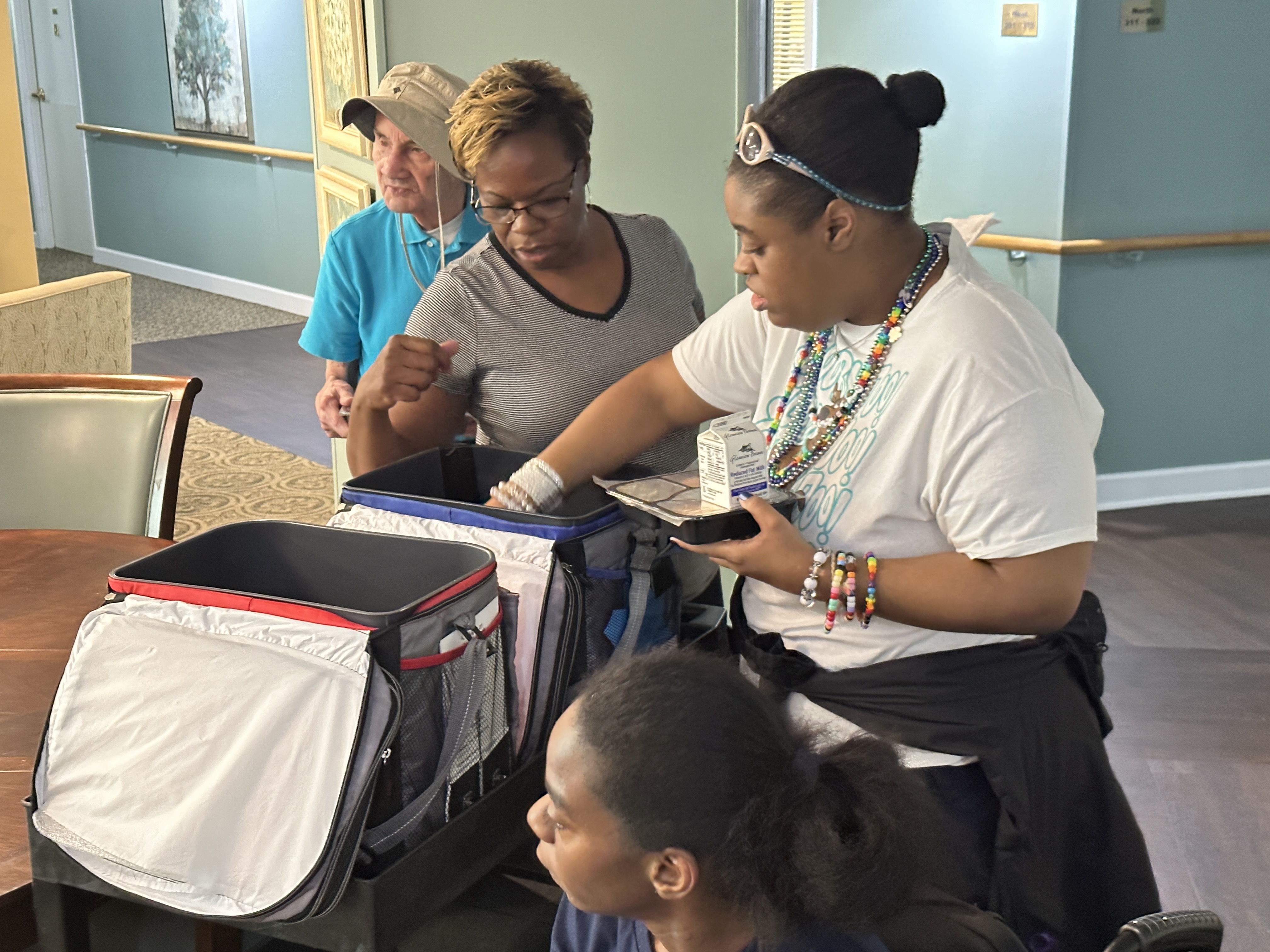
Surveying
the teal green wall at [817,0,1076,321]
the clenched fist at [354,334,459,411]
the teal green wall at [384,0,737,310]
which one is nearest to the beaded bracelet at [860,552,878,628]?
the clenched fist at [354,334,459,411]

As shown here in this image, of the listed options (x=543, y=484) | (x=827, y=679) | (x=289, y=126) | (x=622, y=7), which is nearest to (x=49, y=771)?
(x=543, y=484)

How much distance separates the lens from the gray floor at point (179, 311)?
26.4 ft

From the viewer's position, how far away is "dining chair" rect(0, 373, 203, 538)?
2.40m

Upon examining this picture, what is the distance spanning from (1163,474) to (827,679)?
12.6 feet

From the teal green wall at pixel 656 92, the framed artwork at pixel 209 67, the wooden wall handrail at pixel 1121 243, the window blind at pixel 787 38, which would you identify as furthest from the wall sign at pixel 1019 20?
the framed artwork at pixel 209 67

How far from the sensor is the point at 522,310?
176 centimetres

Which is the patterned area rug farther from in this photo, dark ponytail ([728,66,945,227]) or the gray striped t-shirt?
dark ponytail ([728,66,945,227])

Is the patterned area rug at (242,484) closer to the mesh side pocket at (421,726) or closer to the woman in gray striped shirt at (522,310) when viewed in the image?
the woman in gray striped shirt at (522,310)

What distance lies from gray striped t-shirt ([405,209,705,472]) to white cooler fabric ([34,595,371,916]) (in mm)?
657

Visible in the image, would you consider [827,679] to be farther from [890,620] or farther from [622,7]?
[622,7]

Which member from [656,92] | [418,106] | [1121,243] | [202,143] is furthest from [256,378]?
[418,106]

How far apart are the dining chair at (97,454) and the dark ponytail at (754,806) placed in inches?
62.8

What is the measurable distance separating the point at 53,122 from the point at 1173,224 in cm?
937

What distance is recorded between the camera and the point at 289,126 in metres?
8.17
